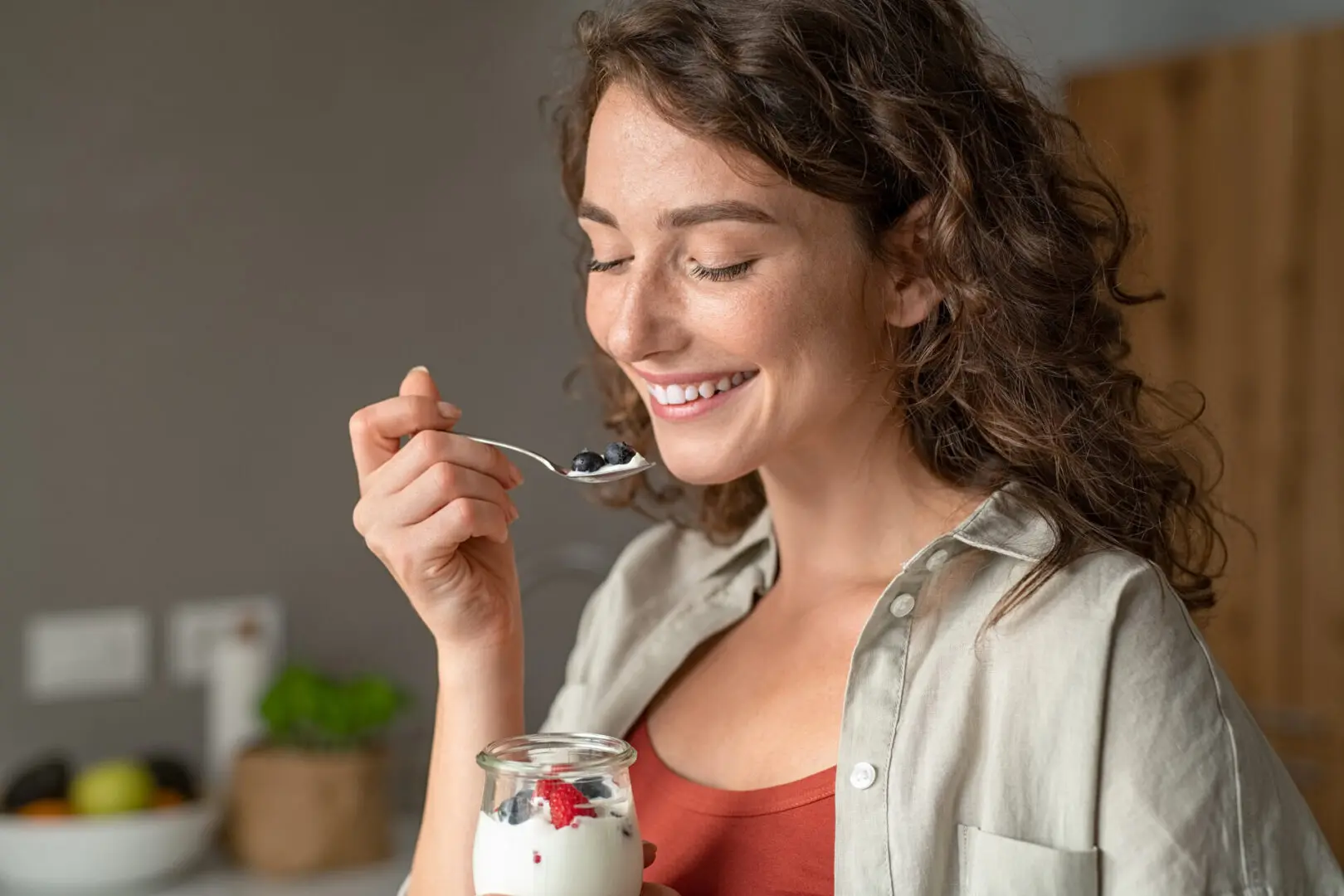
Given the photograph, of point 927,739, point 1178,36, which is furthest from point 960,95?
point 1178,36

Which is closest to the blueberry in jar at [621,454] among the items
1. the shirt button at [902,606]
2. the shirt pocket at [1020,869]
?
the shirt button at [902,606]

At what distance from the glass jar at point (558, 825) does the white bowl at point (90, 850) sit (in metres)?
1.30

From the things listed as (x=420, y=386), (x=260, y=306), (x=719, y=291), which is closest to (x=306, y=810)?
(x=260, y=306)

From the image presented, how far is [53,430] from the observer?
2.39 meters

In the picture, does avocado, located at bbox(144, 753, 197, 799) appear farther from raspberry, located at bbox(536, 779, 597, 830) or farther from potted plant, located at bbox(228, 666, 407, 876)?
raspberry, located at bbox(536, 779, 597, 830)

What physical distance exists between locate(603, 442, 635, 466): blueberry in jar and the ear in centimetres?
26

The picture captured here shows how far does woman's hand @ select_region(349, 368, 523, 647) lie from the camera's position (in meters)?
1.21

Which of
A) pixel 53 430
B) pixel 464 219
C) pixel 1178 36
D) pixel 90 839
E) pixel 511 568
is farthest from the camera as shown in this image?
pixel 1178 36

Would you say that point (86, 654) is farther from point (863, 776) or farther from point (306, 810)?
point (863, 776)

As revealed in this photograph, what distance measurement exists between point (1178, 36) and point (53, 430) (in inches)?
99.9

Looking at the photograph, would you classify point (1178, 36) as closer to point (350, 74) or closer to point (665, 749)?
point (350, 74)

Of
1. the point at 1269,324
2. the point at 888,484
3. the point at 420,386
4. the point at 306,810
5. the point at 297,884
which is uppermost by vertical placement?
the point at 1269,324

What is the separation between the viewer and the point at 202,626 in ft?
8.32

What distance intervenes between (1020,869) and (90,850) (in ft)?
5.11
